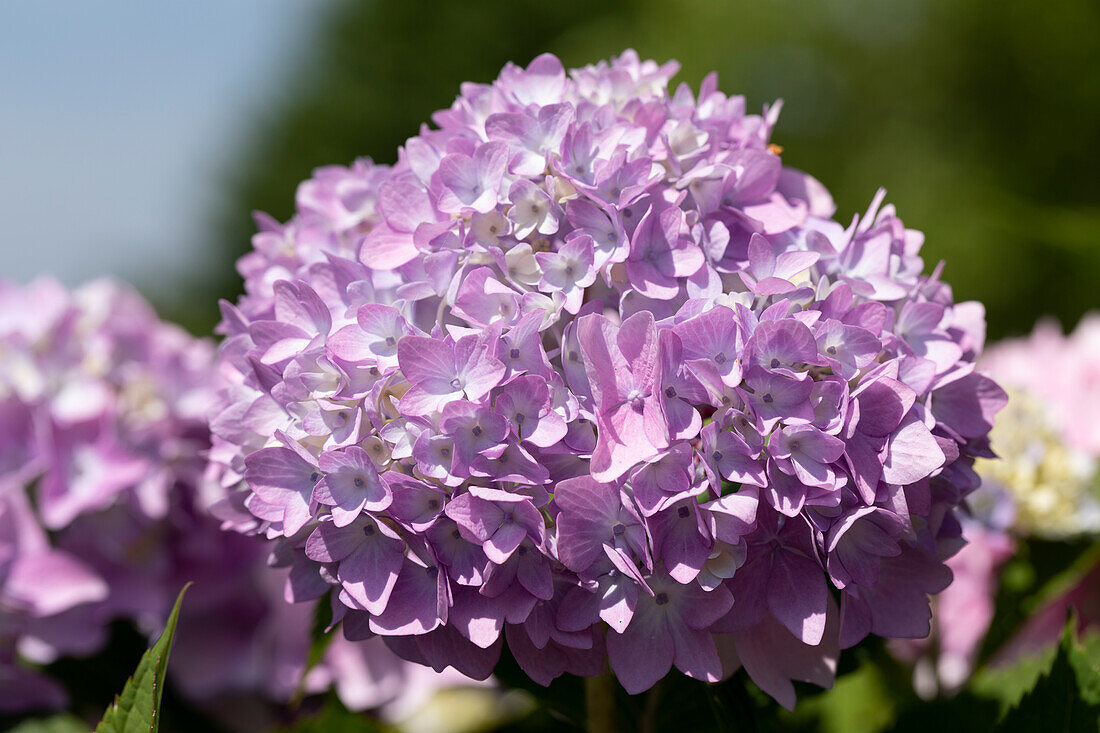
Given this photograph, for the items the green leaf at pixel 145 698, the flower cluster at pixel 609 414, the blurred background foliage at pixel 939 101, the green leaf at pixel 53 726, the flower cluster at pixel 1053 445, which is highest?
the flower cluster at pixel 609 414

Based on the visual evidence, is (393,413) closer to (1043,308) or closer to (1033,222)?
(1033,222)

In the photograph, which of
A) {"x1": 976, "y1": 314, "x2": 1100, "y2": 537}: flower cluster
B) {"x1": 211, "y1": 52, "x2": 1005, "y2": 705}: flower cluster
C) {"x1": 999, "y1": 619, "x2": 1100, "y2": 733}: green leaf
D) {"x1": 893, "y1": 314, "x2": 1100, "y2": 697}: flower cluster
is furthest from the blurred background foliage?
{"x1": 211, "y1": 52, "x2": 1005, "y2": 705}: flower cluster

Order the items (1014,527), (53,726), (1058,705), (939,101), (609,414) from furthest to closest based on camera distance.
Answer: (939,101) < (1014,527) < (53,726) < (1058,705) < (609,414)

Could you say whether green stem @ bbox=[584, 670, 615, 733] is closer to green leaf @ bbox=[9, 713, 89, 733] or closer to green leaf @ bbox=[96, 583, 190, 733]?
green leaf @ bbox=[96, 583, 190, 733]

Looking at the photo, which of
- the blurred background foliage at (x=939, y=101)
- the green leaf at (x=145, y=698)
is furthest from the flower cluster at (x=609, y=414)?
the blurred background foliage at (x=939, y=101)

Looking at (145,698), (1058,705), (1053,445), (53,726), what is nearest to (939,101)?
(1053,445)

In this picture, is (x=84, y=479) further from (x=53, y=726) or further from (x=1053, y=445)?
(x=1053, y=445)

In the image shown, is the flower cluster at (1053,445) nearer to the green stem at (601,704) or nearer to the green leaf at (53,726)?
the green stem at (601,704)

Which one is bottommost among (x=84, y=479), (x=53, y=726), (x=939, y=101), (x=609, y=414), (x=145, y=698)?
(x=939, y=101)

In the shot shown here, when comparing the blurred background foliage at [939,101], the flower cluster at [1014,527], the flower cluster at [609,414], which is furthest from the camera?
the blurred background foliage at [939,101]
